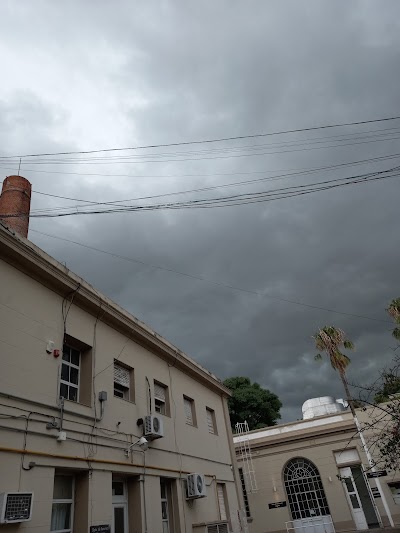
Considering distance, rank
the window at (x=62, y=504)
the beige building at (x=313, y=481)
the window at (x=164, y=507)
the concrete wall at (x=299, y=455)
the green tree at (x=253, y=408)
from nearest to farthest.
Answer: the window at (x=62, y=504), the window at (x=164, y=507), the beige building at (x=313, y=481), the concrete wall at (x=299, y=455), the green tree at (x=253, y=408)

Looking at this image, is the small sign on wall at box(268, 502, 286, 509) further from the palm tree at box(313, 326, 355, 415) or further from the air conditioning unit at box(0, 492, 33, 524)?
the air conditioning unit at box(0, 492, 33, 524)

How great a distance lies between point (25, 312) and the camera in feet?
27.7

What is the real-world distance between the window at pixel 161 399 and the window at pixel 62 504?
441cm


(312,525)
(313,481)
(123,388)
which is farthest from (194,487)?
(313,481)

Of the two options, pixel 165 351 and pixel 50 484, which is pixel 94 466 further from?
pixel 165 351

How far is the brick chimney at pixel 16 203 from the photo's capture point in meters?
11.3

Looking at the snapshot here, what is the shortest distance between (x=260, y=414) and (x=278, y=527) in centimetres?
1796

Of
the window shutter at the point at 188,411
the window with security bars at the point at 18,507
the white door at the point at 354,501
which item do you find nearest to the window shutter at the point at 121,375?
the window shutter at the point at 188,411

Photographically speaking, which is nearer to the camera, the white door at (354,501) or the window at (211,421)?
the window at (211,421)

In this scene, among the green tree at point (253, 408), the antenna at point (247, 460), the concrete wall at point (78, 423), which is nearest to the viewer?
the concrete wall at point (78, 423)

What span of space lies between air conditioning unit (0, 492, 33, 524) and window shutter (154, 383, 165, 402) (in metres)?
6.21

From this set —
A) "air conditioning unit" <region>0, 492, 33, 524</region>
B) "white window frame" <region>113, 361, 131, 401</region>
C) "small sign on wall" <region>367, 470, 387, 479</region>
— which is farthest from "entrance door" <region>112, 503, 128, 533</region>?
"small sign on wall" <region>367, 470, 387, 479</region>

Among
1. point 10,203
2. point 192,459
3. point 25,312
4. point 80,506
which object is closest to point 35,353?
point 25,312

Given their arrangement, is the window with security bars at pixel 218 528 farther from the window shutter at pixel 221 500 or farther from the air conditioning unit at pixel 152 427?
the air conditioning unit at pixel 152 427
